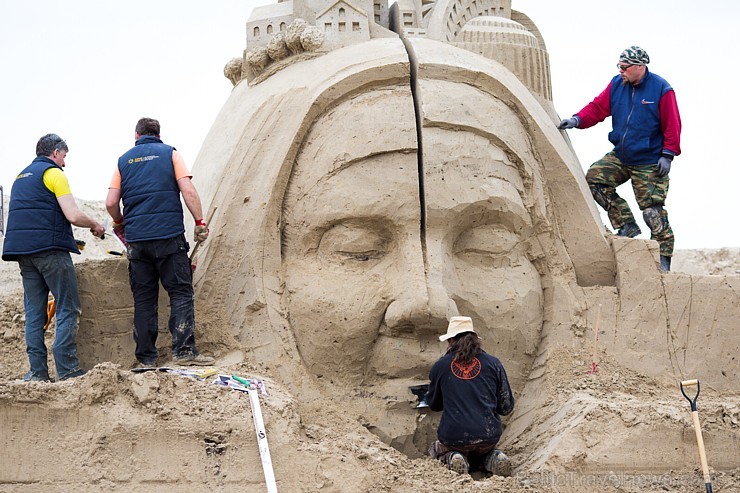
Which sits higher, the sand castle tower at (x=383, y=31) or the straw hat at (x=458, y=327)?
the sand castle tower at (x=383, y=31)

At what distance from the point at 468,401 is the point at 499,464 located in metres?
0.38

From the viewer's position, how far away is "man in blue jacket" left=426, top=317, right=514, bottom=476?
20.9ft

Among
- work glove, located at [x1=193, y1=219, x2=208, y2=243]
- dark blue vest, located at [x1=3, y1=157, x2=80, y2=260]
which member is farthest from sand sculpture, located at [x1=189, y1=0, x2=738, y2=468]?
dark blue vest, located at [x1=3, y1=157, x2=80, y2=260]

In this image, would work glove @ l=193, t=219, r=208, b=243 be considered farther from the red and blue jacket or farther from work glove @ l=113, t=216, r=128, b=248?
the red and blue jacket

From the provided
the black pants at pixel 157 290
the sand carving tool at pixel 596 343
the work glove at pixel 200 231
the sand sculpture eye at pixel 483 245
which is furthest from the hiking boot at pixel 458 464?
the work glove at pixel 200 231

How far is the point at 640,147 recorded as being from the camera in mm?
8133

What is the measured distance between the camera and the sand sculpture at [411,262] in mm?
7098

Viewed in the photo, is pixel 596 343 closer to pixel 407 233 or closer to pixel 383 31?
pixel 407 233

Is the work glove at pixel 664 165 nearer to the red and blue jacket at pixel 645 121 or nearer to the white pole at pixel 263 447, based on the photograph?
the red and blue jacket at pixel 645 121

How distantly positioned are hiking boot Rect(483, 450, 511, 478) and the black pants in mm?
1838

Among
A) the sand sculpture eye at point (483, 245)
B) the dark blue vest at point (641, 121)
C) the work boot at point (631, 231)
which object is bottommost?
the work boot at point (631, 231)

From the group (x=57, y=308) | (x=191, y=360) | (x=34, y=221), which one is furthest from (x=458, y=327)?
(x=34, y=221)

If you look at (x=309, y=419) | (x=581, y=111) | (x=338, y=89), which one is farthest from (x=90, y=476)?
(x=581, y=111)

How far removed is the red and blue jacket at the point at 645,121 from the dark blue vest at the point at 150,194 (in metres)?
3.18
